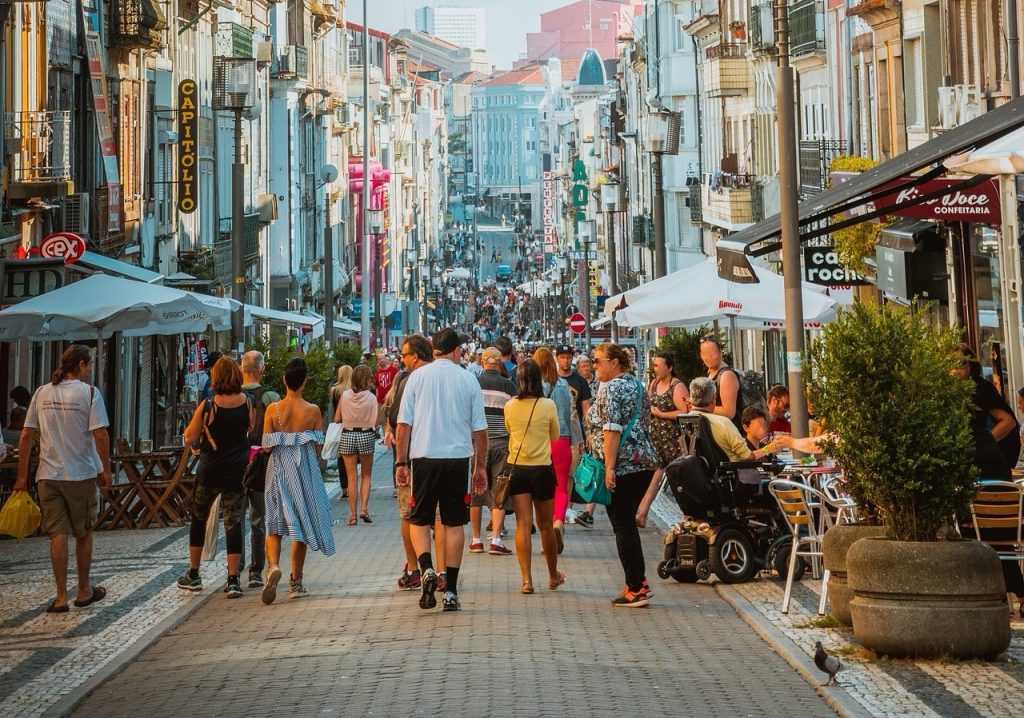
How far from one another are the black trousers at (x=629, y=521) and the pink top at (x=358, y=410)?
8076 mm

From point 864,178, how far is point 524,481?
3.36 meters

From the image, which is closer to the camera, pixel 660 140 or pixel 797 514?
pixel 797 514

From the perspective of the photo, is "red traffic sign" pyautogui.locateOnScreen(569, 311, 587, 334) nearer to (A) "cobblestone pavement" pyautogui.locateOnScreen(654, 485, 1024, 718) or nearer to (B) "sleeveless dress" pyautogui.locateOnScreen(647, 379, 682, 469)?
(B) "sleeveless dress" pyautogui.locateOnScreen(647, 379, 682, 469)

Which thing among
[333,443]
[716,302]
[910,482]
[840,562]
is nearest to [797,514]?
[840,562]

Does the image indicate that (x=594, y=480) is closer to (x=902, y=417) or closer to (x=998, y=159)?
(x=902, y=417)

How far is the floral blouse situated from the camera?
12477 mm

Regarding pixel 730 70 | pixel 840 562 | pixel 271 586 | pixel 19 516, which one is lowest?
pixel 271 586

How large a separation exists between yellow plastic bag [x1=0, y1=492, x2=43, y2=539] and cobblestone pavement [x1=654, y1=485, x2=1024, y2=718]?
16.2 ft

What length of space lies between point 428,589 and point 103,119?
1845cm

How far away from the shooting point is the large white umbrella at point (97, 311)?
64.1 ft

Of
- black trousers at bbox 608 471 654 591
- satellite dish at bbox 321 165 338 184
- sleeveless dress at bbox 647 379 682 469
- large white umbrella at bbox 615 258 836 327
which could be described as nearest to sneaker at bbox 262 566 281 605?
black trousers at bbox 608 471 654 591

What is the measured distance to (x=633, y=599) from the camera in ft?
39.8

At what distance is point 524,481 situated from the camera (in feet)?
43.7

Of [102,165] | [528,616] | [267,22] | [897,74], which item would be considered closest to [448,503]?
[528,616]
